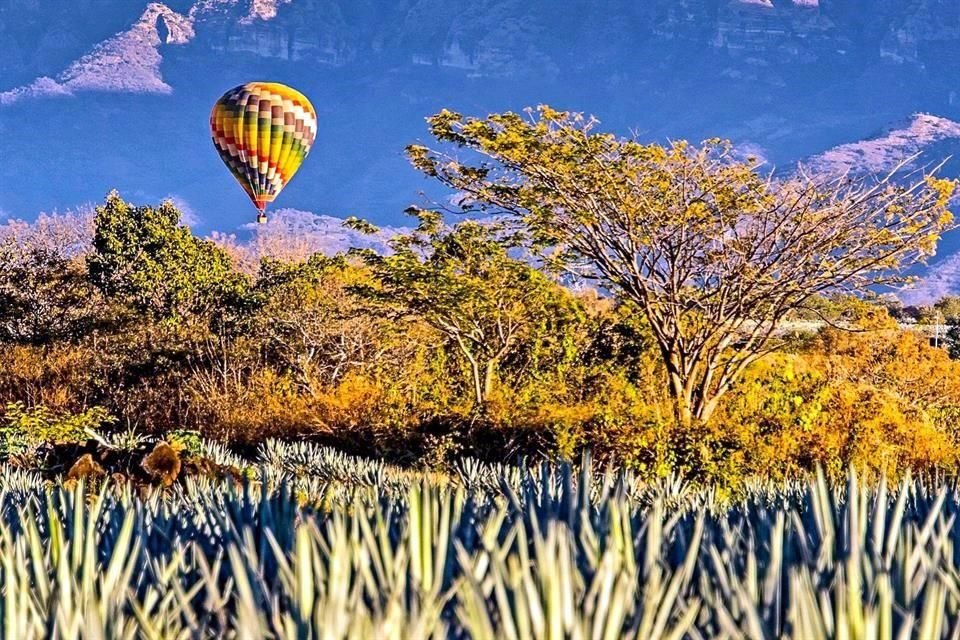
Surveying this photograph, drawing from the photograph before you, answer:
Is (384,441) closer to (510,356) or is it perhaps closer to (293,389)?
(510,356)

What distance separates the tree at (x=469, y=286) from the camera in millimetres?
13078

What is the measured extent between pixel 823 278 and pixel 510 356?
495 cm

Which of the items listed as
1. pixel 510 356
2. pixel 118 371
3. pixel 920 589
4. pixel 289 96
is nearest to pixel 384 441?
pixel 510 356

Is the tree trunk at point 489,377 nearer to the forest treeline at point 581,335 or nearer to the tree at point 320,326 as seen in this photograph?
the forest treeline at point 581,335

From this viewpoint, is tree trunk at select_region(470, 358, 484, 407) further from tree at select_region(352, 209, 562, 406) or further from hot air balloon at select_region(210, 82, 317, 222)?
hot air balloon at select_region(210, 82, 317, 222)

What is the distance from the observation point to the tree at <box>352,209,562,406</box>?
13.1 metres

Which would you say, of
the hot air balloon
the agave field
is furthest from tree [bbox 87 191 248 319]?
the agave field

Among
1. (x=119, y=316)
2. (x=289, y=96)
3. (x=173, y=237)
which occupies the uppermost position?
(x=289, y=96)

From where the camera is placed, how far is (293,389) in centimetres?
1619

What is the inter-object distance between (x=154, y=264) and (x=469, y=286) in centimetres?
1008

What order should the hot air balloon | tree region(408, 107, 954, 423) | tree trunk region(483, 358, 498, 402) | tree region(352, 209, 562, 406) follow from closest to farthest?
tree region(408, 107, 954, 423) → tree region(352, 209, 562, 406) → tree trunk region(483, 358, 498, 402) → the hot air balloon

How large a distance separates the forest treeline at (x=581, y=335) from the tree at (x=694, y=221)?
1.0 inches

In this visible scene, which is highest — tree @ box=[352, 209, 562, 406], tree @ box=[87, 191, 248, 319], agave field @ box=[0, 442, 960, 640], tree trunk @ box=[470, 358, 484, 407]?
tree @ box=[87, 191, 248, 319]

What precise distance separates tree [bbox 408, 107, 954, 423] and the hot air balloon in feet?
40.2
